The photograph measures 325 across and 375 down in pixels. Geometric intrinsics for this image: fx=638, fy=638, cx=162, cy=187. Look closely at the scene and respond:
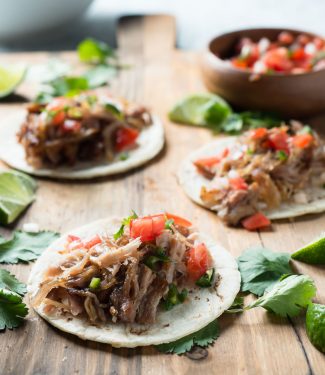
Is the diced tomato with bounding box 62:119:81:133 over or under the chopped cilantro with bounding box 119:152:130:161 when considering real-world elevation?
over

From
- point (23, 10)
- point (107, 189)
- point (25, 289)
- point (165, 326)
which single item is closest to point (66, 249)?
point (25, 289)

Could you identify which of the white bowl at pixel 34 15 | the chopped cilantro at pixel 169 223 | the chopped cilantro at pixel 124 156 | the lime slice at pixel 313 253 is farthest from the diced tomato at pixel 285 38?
the chopped cilantro at pixel 169 223

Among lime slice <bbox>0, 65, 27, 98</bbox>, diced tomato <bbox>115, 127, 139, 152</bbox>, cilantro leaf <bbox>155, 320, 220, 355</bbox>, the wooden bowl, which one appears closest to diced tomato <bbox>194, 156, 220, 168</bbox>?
diced tomato <bbox>115, 127, 139, 152</bbox>

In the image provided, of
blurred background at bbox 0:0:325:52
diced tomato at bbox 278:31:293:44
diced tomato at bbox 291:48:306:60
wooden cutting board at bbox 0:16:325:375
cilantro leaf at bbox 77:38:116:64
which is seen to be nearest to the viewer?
wooden cutting board at bbox 0:16:325:375

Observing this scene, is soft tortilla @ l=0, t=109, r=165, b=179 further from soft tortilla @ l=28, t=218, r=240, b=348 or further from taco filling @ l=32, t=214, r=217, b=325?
taco filling @ l=32, t=214, r=217, b=325

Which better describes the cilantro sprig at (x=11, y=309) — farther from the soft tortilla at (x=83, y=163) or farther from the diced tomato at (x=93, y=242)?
the soft tortilla at (x=83, y=163)

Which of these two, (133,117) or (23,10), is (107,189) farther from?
(23,10)

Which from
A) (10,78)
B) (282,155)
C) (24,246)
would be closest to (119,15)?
(10,78)
